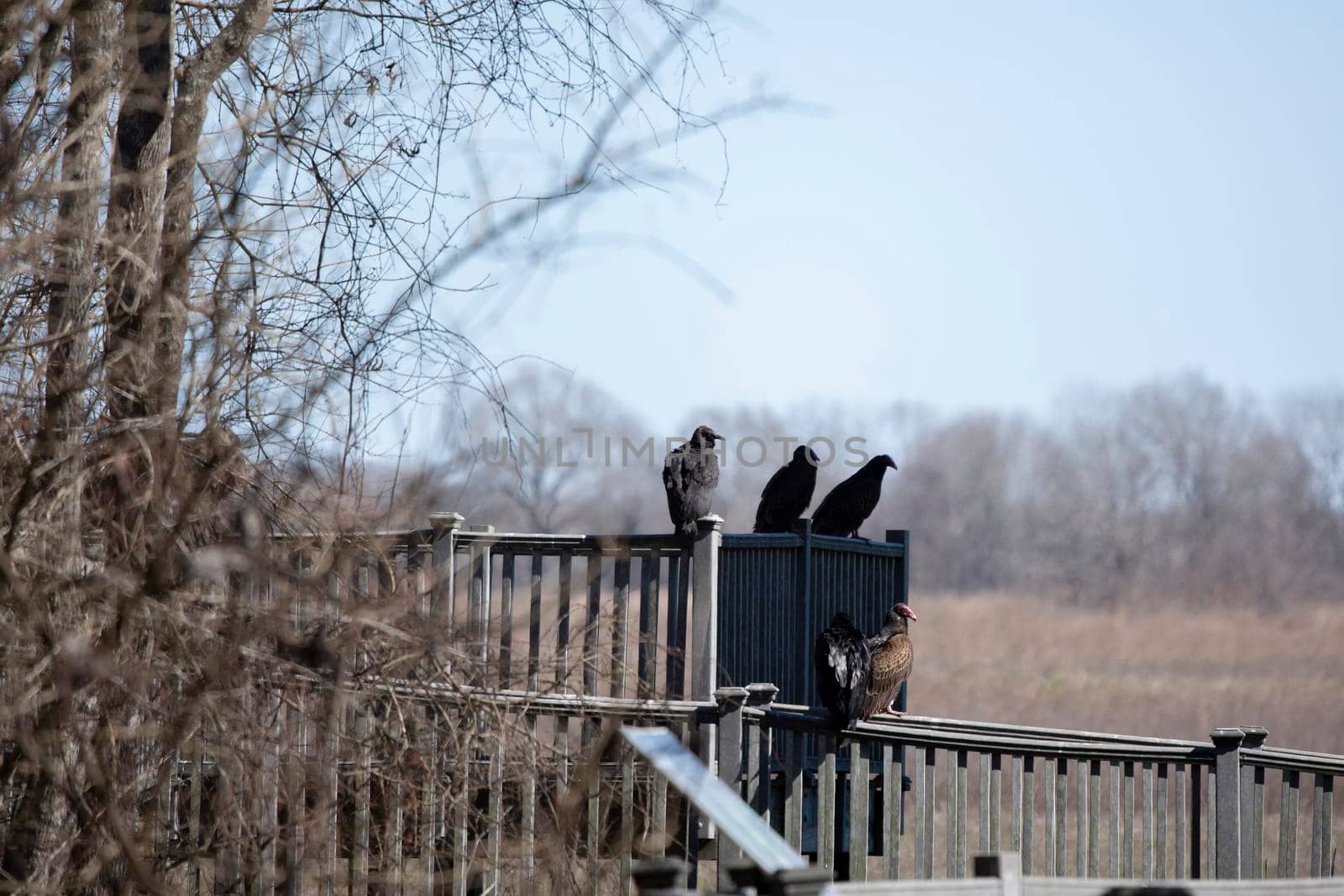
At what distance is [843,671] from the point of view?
7.29 meters

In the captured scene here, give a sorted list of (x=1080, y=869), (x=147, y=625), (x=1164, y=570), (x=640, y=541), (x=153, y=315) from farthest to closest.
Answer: (x=1164, y=570)
(x=640, y=541)
(x=1080, y=869)
(x=147, y=625)
(x=153, y=315)

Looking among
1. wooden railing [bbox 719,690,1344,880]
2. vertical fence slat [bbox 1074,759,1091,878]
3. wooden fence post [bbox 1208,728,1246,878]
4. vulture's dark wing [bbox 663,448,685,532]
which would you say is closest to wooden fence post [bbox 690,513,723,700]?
wooden railing [bbox 719,690,1344,880]

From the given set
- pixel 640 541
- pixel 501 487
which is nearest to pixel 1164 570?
pixel 640 541

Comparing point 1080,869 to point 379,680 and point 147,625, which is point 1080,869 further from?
point 147,625

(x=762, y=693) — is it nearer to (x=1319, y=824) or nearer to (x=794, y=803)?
(x=794, y=803)

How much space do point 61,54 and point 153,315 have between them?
6.03ft

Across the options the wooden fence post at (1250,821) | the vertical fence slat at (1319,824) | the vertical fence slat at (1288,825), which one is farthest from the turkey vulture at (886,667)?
the vertical fence slat at (1319,824)

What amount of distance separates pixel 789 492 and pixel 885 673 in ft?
10.2

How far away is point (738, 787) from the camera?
7.48m

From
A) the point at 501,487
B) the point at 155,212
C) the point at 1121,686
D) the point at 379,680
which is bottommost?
the point at 1121,686

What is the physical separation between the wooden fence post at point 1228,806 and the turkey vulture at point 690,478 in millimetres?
3489

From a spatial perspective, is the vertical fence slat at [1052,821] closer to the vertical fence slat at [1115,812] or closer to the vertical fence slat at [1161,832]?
the vertical fence slat at [1115,812]

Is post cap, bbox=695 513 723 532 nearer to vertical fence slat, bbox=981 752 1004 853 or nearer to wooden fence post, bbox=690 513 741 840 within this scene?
wooden fence post, bbox=690 513 741 840

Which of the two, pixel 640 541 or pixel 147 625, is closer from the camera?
pixel 147 625
